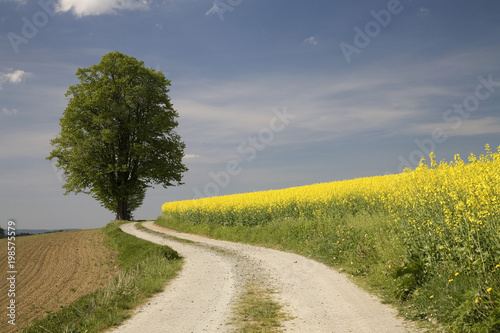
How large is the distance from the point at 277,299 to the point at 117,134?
1399 inches

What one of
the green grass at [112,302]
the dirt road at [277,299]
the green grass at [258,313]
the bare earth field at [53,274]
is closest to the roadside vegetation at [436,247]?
the dirt road at [277,299]

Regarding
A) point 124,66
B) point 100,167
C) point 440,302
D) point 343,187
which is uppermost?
point 124,66

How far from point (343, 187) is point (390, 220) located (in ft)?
29.3

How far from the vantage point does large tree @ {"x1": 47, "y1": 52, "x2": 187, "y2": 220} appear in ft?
134

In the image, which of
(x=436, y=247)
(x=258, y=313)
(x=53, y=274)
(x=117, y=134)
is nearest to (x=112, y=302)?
(x=258, y=313)

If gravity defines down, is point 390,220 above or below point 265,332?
above

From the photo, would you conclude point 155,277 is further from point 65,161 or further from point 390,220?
point 65,161

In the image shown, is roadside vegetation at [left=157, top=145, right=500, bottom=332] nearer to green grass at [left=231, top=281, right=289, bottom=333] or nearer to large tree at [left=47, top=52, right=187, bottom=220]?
green grass at [left=231, top=281, right=289, bottom=333]

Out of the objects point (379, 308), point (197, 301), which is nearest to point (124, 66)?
point (197, 301)

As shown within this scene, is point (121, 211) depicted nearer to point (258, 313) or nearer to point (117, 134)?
point (117, 134)

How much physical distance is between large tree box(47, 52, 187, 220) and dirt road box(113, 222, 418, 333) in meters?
28.0

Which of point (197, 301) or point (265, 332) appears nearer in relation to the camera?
point (265, 332)

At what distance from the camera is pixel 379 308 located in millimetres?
9008

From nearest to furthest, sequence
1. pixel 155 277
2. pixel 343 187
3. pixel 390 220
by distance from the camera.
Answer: pixel 155 277 < pixel 390 220 < pixel 343 187
